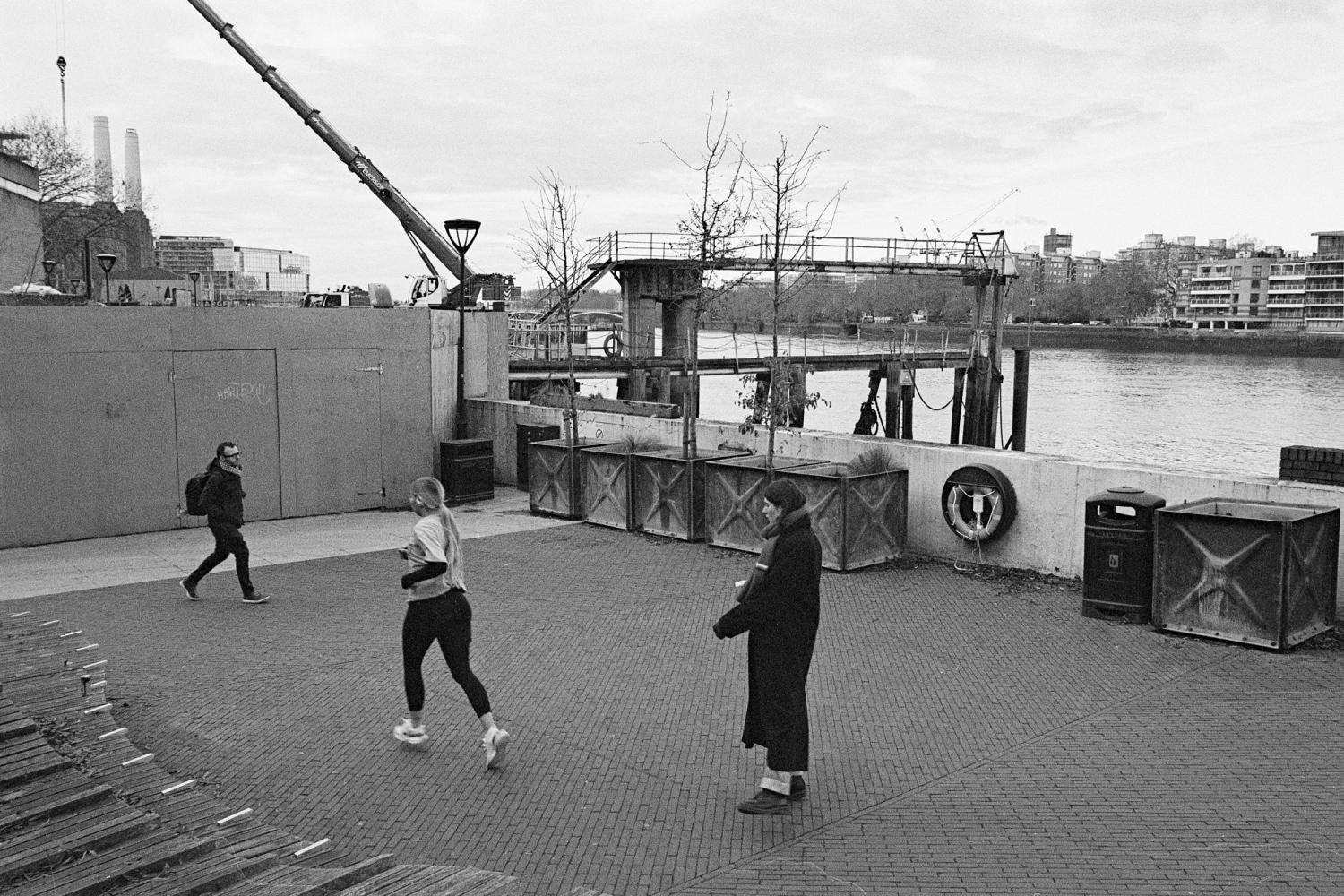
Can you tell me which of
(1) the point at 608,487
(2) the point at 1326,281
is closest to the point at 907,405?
(1) the point at 608,487

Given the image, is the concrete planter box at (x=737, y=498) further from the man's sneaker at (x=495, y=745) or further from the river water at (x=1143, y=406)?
the river water at (x=1143, y=406)

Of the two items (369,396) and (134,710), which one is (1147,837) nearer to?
(134,710)

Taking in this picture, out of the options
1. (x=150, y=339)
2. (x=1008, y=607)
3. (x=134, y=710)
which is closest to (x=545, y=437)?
(x=150, y=339)

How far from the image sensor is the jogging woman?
6.71m

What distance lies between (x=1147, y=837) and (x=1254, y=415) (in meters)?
48.0

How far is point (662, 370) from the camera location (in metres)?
37.3

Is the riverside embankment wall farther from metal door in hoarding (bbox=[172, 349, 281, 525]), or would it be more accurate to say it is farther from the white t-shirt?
metal door in hoarding (bbox=[172, 349, 281, 525])

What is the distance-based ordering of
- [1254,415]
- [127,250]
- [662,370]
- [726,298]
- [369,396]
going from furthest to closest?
[127,250], [1254,415], [662,370], [726,298], [369,396]

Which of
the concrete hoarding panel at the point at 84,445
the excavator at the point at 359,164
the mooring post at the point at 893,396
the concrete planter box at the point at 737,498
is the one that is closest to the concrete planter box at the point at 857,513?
the concrete planter box at the point at 737,498

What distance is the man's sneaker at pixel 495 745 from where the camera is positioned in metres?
6.65

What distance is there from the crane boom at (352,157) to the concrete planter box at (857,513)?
1495 centimetres

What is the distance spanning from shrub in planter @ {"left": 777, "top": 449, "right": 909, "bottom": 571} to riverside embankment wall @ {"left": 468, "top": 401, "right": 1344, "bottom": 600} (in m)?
0.36

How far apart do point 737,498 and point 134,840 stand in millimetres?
8580

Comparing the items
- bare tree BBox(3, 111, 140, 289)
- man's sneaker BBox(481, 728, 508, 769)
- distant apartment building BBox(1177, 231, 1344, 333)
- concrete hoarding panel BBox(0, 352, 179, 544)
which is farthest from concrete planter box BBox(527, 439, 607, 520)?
distant apartment building BBox(1177, 231, 1344, 333)
